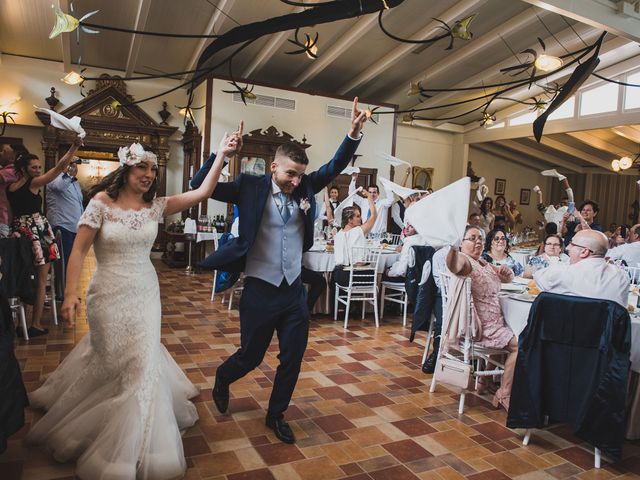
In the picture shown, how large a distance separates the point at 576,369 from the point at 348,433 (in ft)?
4.41

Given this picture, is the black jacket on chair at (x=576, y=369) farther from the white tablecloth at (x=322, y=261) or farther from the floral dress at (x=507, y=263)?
the white tablecloth at (x=322, y=261)

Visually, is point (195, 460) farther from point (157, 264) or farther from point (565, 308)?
point (157, 264)

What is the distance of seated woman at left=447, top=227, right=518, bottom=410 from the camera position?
3373 mm

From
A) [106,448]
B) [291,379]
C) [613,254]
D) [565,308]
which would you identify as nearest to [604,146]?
[613,254]

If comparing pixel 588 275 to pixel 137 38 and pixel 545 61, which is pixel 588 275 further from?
pixel 137 38

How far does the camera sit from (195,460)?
2.54 m

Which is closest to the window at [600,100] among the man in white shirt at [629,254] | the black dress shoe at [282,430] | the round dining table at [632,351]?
the man in white shirt at [629,254]

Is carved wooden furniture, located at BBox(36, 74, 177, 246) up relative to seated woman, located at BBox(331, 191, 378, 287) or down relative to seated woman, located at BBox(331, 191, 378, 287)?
up

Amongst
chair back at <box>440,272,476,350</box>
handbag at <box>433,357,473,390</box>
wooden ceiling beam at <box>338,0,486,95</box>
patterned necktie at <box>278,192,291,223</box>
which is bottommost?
handbag at <box>433,357,473,390</box>

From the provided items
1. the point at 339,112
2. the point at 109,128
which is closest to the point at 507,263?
the point at 339,112

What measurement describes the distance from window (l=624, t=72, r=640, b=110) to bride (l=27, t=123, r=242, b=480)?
1026 cm

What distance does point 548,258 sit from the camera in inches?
181

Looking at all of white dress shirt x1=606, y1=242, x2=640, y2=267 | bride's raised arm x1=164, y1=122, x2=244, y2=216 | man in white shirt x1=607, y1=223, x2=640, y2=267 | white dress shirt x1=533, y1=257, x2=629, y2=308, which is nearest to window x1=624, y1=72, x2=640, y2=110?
man in white shirt x1=607, y1=223, x2=640, y2=267

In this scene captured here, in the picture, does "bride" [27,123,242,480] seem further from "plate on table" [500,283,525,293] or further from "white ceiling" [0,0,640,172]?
"white ceiling" [0,0,640,172]
